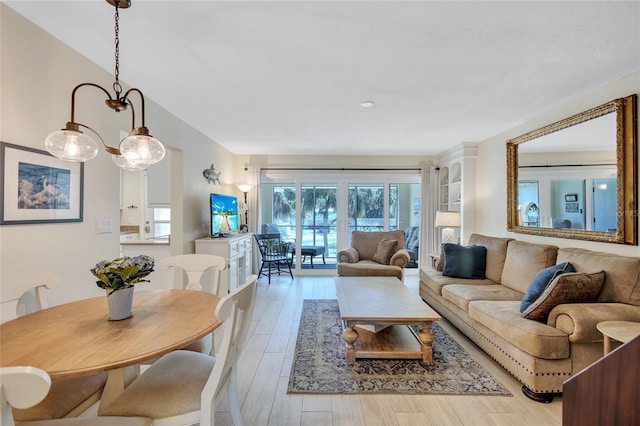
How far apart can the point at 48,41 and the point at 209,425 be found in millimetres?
2459

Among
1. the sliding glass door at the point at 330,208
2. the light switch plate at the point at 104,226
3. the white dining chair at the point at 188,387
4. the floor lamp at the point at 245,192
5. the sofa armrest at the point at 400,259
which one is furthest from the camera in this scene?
the sliding glass door at the point at 330,208

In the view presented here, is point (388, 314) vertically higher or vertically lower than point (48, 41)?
lower

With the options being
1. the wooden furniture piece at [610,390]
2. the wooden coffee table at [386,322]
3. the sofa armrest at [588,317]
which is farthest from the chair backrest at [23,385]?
the sofa armrest at [588,317]

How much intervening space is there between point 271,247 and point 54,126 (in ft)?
13.0

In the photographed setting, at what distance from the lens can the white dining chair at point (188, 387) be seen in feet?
4.22

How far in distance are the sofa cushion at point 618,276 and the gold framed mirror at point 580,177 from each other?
30cm

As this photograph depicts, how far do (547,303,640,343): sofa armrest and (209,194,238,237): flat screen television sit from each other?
4010 mm

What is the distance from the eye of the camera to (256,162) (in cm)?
607

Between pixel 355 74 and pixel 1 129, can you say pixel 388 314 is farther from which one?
pixel 1 129

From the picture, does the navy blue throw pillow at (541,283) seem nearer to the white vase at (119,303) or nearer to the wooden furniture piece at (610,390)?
the wooden furniture piece at (610,390)

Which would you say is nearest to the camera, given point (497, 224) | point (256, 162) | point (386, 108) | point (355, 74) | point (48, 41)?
point (48, 41)

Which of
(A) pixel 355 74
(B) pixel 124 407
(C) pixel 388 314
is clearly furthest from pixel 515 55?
(B) pixel 124 407

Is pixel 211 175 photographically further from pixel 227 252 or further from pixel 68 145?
pixel 68 145

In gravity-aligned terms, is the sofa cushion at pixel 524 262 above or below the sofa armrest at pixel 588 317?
above
